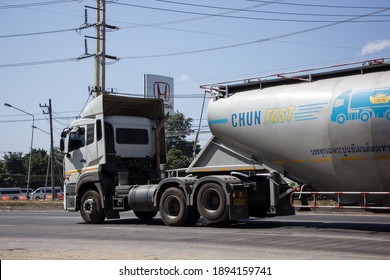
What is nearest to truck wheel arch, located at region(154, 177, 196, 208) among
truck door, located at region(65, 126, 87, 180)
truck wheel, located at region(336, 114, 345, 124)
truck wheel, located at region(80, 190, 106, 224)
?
truck wheel, located at region(80, 190, 106, 224)

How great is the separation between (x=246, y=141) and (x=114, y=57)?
23.0m

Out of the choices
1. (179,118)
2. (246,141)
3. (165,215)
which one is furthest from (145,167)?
(179,118)

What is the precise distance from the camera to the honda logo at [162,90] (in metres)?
48.5

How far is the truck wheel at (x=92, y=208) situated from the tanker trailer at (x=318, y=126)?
461 cm

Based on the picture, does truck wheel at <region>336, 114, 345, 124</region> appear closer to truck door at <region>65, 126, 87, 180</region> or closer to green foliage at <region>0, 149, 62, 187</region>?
truck door at <region>65, 126, 87, 180</region>

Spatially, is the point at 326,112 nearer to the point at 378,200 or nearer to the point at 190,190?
the point at 378,200

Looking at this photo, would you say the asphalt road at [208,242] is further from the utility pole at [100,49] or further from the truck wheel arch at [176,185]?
the utility pole at [100,49]

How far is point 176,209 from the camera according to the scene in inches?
598

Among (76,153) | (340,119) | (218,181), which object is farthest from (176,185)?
(340,119)

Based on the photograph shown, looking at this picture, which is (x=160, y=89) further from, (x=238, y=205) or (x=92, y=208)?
(x=238, y=205)

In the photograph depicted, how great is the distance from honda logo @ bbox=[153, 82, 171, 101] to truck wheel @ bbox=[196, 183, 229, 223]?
3437 cm

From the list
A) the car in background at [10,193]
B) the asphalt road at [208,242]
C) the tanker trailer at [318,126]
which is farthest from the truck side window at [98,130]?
the car in background at [10,193]

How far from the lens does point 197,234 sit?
12883 mm

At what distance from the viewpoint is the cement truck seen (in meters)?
12.0
